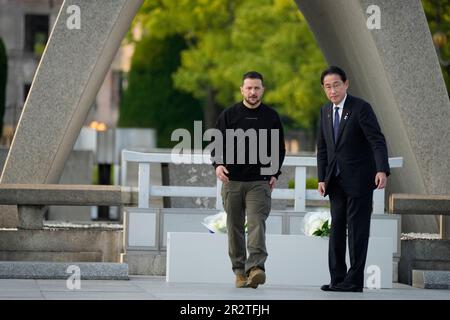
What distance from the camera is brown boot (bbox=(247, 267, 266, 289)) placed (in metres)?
12.8

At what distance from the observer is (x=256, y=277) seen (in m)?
12.8

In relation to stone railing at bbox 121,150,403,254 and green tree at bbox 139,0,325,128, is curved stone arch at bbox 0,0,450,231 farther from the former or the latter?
green tree at bbox 139,0,325,128

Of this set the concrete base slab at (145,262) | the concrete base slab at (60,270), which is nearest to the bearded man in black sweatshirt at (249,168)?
the concrete base slab at (60,270)

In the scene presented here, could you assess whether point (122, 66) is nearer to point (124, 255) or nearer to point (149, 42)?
point (149, 42)

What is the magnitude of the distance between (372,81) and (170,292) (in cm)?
578

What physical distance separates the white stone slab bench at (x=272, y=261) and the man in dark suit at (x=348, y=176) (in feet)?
3.34

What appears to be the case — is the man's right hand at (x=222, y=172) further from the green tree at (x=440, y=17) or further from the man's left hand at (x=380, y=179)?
the green tree at (x=440, y=17)

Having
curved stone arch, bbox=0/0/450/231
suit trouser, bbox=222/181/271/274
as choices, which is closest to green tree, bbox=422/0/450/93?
curved stone arch, bbox=0/0/450/231

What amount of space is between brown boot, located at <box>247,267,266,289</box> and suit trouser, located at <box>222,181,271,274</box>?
2.1 inches

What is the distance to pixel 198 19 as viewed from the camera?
52.2 m

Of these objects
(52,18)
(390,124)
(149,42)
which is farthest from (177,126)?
(390,124)

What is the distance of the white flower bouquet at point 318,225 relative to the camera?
1391cm
